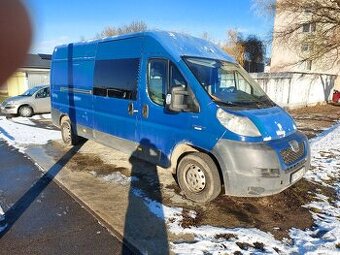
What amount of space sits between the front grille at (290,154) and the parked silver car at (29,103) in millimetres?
12606

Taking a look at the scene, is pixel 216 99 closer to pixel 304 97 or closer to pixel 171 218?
pixel 171 218

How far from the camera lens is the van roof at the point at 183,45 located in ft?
15.8

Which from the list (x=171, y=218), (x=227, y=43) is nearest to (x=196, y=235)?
(x=171, y=218)

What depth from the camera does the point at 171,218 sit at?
13.3 feet

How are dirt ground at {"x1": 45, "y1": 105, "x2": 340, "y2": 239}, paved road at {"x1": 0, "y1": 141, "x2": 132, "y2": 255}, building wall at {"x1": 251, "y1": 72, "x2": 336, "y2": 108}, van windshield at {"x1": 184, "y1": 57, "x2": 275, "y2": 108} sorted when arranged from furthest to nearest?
1. building wall at {"x1": 251, "y1": 72, "x2": 336, "y2": 108}
2. van windshield at {"x1": 184, "y1": 57, "x2": 275, "y2": 108}
3. dirt ground at {"x1": 45, "y1": 105, "x2": 340, "y2": 239}
4. paved road at {"x1": 0, "y1": 141, "x2": 132, "y2": 255}

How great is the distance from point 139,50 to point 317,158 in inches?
184

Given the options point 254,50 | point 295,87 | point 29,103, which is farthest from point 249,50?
point 29,103

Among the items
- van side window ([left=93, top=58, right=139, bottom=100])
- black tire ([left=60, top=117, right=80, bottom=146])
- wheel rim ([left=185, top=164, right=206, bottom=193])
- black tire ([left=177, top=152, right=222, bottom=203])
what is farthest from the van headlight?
black tire ([left=60, top=117, right=80, bottom=146])

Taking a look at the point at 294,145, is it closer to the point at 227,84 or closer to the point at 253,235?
the point at 227,84

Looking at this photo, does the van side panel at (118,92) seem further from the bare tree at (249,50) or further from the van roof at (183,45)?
the bare tree at (249,50)

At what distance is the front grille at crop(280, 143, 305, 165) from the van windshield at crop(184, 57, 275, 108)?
78 centimetres

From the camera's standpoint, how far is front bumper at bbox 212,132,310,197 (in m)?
4.02

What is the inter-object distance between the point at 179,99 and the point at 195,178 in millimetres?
1190

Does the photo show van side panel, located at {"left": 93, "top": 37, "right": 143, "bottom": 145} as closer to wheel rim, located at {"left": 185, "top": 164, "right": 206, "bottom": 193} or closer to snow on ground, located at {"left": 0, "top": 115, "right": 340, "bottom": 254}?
snow on ground, located at {"left": 0, "top": 115, "right": 340, "bottom": 254}
